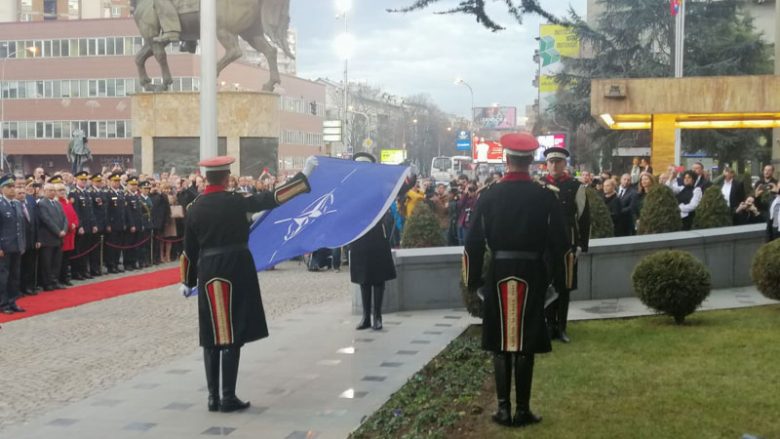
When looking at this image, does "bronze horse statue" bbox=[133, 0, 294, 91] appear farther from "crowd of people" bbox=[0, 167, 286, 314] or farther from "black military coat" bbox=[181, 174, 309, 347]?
"black military coat" bbox=[181, 174, 309, 347]

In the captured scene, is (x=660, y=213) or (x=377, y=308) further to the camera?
(x=660, y=213)

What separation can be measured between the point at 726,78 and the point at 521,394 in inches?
607

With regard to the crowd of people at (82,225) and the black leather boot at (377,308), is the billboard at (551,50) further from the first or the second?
the black leather boot at (377,308)

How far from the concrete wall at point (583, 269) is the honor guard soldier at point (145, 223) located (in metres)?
9.06

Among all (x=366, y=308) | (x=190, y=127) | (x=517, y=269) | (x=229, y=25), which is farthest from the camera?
(x=190, y=127)

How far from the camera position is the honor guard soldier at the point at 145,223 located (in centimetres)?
2064

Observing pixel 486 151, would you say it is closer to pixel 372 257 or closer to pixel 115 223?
pixel 115 223

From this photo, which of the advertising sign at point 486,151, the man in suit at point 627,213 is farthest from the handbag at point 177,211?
the advertising sign at point 486,151

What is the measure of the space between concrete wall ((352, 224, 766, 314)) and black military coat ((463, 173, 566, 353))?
6089mm

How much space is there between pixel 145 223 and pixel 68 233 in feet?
12.0

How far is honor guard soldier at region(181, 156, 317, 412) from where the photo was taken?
24.8 feet

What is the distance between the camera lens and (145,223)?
20.7 metres

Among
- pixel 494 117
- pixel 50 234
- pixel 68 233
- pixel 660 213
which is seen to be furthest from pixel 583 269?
pixel 494 117

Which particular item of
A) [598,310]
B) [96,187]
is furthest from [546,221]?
[96,187]
